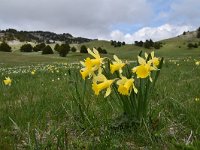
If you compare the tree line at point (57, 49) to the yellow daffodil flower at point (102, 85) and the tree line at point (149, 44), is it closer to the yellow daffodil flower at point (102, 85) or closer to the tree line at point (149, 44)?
the tree line at point (149, 44)

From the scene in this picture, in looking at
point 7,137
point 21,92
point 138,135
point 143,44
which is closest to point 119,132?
point 138,135

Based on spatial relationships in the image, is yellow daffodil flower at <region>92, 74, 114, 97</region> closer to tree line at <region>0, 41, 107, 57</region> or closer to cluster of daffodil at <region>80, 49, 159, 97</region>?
cluster of daffodil at <region>80, 49, 159, 97</region>

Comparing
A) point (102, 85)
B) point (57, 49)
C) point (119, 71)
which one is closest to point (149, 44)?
point (57, 49)

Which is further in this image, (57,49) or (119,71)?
(57,49)

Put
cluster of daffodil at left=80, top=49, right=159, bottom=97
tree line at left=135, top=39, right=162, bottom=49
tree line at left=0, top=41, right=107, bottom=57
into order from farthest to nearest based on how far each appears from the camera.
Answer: tree line at left=135, top=39, right=162, bottom=49, tree line at left=0, top=41, right=107, bottom=57, cluster of daffodil at left=80, top=49, right=159, bottom=97

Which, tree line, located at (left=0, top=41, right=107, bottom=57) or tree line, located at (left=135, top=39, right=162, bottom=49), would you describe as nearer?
tree line, located at (left=0, top=41, right=107, bottom=57)

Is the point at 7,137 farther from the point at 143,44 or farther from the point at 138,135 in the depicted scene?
the point at 143,44

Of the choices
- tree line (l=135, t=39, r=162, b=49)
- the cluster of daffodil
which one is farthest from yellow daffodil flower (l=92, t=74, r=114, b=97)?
tree line (l=135, t=39, r=162, b=49)

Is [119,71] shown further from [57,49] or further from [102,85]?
[57,49]

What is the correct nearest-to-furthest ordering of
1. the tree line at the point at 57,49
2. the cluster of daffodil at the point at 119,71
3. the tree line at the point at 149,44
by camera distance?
1. the cluster of daffodil at the point at 119,71
2. the tree line at the point at 57,49
3. the tree line at the point at 149,44

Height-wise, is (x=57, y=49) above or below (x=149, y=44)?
below

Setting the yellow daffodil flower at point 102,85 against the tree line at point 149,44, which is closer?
the yellow daffodil flower at point 102,85

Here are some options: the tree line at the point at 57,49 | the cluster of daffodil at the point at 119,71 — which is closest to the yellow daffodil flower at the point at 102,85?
the cluster of daffodil at the point at 119,71

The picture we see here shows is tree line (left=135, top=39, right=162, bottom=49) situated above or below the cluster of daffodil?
below
